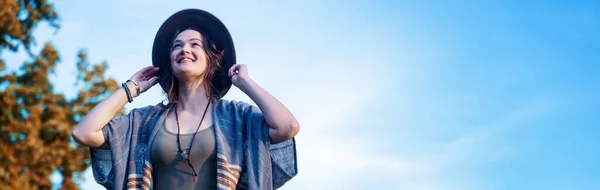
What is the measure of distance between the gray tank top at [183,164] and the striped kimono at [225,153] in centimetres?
5

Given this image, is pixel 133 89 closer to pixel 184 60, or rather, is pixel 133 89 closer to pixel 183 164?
pixel 184 60

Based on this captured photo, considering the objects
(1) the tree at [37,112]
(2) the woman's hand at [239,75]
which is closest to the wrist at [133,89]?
(2) the woman's hand at [239,75]

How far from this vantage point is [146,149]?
311cm

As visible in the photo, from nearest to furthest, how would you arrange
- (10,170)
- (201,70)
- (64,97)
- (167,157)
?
(167,157) < (201,70) < (10,170) < (64,97)

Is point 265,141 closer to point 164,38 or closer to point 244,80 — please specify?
point 244,80

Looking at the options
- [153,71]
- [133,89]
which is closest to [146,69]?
[153,71]

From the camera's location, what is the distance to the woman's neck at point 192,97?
333cm

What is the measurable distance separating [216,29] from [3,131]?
34.3ft

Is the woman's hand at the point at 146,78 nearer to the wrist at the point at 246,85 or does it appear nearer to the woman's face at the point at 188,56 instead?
the woman's face at the point at 188,56

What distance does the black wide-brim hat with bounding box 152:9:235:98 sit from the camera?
348 centimetres

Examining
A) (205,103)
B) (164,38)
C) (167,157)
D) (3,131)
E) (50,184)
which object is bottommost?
(167,157)

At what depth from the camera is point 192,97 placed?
3350 mm

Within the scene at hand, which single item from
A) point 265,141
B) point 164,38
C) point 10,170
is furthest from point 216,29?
point 10,170

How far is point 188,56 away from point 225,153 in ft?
1.79
